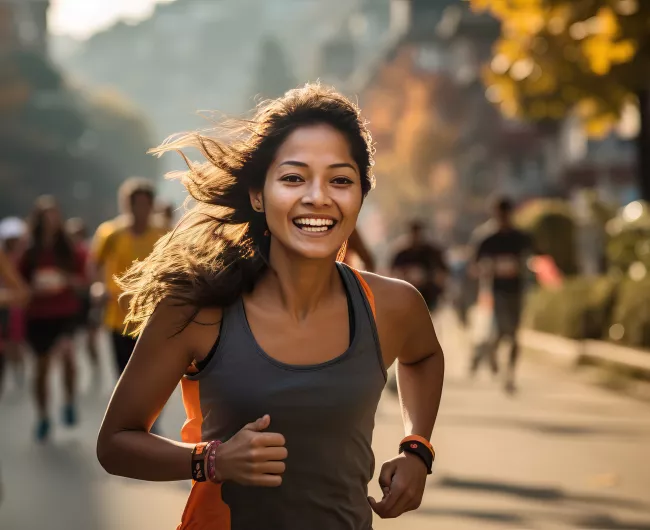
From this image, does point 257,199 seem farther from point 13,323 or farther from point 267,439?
point 13,323

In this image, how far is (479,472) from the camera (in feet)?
32.4

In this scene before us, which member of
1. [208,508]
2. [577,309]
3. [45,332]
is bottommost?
[208,508]

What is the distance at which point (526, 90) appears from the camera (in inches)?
887

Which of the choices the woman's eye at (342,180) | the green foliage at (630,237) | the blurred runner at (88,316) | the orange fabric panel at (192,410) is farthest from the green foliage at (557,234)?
the orange fabric panel at (192,410)

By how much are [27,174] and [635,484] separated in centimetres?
7119

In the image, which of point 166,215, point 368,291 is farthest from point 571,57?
point 368,291

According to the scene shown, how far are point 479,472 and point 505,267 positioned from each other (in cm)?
→ 553

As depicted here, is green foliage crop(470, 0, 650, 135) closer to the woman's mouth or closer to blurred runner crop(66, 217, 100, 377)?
blurred runner crop(66, 217, 100, 377)

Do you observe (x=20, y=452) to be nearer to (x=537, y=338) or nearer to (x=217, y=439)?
(x=217, y=439)

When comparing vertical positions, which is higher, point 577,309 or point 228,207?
point 577,309

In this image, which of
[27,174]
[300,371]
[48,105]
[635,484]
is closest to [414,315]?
[300,371]

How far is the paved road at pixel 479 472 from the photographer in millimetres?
8250

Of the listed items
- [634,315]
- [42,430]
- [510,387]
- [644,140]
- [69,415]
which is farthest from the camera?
[644,140]

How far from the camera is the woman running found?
3.40 metres
